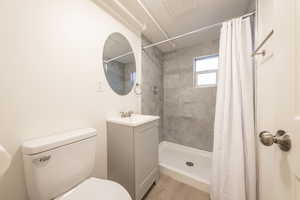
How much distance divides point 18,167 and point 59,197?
34cm

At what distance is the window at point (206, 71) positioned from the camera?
2.10m

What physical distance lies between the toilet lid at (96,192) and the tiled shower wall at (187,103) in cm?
181

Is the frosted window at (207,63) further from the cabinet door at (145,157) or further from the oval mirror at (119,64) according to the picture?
the cabinet door at (145,157)

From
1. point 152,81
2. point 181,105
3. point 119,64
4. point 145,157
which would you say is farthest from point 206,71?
point 145,157

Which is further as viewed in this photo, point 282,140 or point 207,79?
point 207,79

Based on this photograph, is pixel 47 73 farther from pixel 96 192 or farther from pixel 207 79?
pixel 207 79

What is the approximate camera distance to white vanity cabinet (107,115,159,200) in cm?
108

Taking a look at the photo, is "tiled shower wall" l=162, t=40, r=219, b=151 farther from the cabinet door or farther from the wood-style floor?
the cabinet door

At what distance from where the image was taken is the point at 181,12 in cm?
143

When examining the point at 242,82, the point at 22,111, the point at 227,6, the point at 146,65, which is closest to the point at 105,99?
the point at 22,111

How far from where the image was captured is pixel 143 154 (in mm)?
1182

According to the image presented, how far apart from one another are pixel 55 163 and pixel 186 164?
1.87 meters

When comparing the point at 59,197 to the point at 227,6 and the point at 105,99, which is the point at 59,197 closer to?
the point at 105,99

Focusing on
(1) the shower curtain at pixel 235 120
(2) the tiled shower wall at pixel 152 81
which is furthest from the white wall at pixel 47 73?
(1) the shower curtain at pixel 235 120
